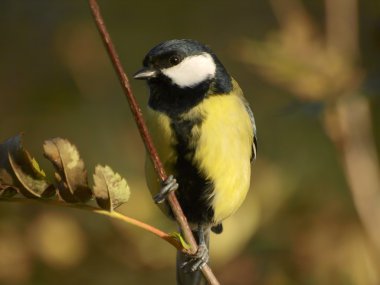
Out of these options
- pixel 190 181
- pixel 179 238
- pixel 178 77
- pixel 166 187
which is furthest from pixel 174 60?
pixel 179 238

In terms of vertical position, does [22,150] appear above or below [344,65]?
above

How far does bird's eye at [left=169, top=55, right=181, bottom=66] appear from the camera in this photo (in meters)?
2.29

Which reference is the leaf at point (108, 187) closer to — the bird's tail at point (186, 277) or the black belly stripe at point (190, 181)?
the black belly stripe at point (190, 181)

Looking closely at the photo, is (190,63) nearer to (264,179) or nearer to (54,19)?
(264,179)

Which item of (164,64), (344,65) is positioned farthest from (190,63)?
(344,65)

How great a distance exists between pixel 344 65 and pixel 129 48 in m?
2.18

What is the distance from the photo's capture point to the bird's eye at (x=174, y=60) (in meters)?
2.29

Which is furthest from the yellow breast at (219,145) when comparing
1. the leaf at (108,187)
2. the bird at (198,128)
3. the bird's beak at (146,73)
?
the leaf at (108,187)

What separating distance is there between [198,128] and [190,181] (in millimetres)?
177

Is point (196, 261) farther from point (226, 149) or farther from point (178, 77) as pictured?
point (178, 77)

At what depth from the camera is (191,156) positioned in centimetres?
219

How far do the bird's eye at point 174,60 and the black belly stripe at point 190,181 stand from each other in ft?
0.68

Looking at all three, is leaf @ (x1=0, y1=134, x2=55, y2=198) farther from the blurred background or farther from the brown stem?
the blurred background

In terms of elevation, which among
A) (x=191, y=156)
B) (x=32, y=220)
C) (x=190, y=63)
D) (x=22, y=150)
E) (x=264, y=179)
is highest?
(x=22, y=150)
